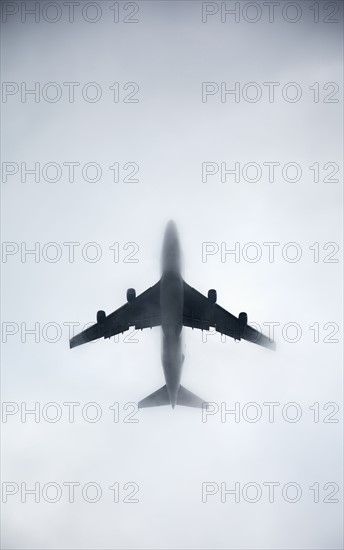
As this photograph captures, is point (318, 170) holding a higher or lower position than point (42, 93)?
lower

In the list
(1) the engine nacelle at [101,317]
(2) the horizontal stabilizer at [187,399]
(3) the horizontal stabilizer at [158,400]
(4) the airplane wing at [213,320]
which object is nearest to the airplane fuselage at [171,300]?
(4) the airplane wing at [213,320]

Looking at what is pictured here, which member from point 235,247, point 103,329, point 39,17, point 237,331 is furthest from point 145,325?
point 39,17

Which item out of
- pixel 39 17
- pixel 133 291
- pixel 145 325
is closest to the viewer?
pixel 39 17

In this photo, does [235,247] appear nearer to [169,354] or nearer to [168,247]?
[168,247]

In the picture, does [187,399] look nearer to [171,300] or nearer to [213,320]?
[213,320]

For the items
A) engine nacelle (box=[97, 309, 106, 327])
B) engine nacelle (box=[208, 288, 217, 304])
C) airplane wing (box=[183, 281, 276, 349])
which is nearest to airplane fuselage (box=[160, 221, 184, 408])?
airplane wing (box=[183, 281, 276, 349])
